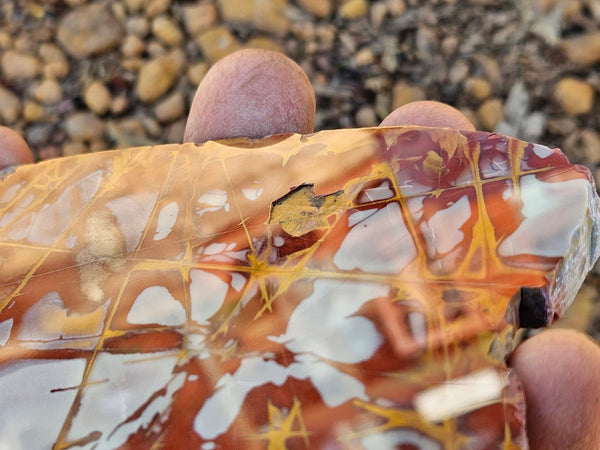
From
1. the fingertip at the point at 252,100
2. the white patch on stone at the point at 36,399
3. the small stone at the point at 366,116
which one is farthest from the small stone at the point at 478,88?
the white patch on stone at the point at 36,399

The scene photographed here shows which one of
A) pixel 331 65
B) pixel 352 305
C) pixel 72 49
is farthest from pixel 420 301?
pixel 72 49

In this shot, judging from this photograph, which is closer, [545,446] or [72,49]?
[545,446]

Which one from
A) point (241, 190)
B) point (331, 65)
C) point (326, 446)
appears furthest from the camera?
point (331, 65)

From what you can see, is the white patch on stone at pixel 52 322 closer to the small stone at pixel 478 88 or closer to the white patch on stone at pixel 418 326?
the white patch on stone at pixel 418 326

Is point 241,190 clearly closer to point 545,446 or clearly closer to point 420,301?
point 420,301

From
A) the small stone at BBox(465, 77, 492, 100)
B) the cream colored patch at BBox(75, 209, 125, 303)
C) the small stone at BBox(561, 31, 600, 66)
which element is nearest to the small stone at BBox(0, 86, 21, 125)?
the cream colored patch at BBox(75, 209, 125, 303)

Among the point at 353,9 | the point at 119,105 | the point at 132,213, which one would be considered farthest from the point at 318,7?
the point at 132,213

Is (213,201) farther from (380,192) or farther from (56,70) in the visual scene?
(56,70)
